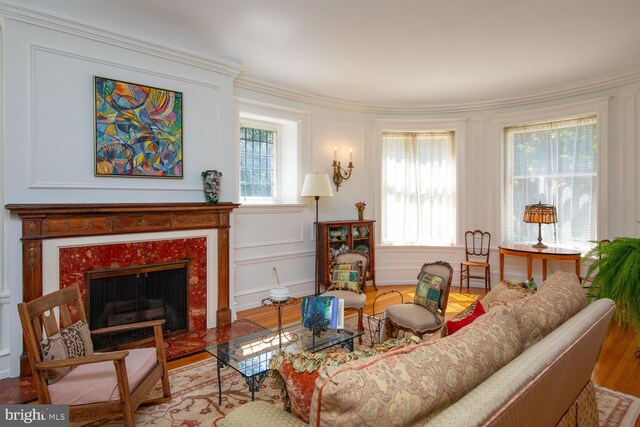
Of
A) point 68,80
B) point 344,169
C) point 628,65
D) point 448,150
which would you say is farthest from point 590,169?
point 68,80

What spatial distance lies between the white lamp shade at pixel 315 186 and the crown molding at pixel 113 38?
1574 millimetres

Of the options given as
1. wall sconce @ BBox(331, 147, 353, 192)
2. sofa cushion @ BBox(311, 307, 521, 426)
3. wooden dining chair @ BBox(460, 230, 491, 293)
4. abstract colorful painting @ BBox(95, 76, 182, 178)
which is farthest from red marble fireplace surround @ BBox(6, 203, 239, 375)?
wooden dining chair @ BBox(460, 230, 491, 293)

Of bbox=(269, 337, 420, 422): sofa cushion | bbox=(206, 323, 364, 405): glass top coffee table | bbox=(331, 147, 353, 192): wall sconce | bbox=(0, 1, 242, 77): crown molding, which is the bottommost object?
bbox=(206, 323, 364, 405): glass top coffee table

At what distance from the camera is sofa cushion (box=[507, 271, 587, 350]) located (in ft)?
5.36

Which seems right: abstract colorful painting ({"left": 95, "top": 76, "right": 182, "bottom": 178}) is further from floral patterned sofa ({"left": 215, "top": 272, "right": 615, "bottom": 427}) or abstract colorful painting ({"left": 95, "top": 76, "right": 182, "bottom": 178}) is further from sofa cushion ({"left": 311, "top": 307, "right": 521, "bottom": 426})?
sofa cushion ({"left": 311, "top": 307, "right": 521, "bottom": 426})

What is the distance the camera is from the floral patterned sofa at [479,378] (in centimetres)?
100

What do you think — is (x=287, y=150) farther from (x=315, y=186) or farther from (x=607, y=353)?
(x=607, y=353)

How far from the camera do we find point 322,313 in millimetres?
2664

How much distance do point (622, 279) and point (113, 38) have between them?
443 centimetres

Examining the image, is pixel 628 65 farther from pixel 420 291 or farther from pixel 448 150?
pixel 420 291

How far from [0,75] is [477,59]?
4413 millimetres

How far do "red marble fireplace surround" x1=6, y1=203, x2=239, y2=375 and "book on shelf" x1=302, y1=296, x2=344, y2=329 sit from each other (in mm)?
1539

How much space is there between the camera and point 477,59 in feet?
13.0

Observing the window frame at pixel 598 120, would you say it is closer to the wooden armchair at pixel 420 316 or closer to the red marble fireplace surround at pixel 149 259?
the wooden armchair at pixel 420 316
